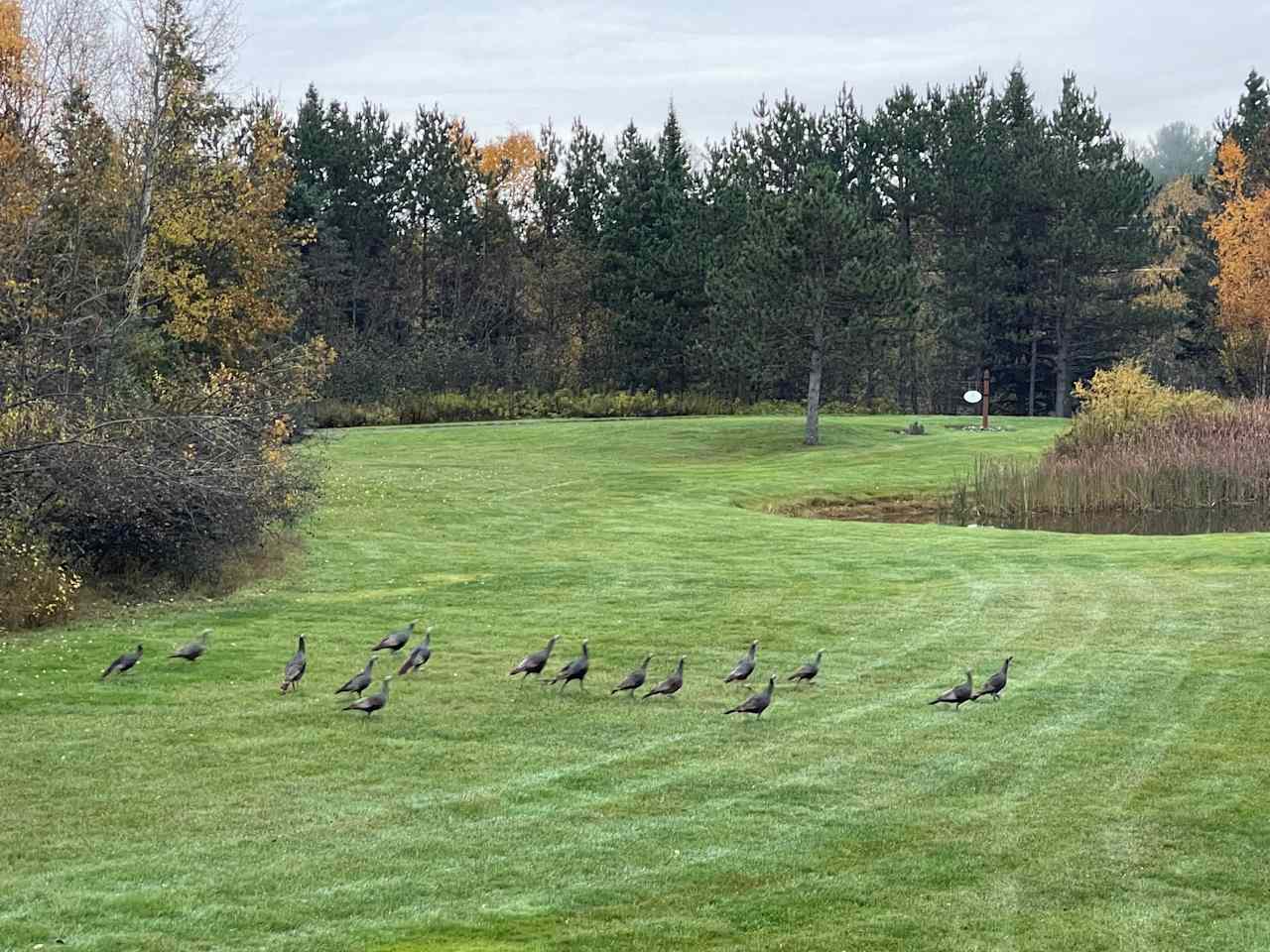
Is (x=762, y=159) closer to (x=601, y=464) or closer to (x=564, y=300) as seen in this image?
(x=564, y=300)

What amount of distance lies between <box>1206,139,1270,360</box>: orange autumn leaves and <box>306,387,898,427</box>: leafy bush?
13831 millimetres

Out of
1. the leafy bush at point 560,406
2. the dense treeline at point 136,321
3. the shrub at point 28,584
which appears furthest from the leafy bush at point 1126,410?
the shrub at point 28,584

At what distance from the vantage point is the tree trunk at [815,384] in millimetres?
40688

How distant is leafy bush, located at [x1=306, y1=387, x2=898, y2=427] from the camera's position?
173 feet

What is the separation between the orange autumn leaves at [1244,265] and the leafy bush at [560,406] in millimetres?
13831

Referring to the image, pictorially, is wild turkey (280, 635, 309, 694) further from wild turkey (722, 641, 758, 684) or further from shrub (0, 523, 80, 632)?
shrub (0, 523, 80, 632)

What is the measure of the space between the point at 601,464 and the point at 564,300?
80.1 ft

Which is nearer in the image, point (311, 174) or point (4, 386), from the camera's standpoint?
point (4, 386)

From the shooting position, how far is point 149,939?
22.7ft

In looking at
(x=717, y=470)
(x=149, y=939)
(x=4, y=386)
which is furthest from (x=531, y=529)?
(x=149, y=939)

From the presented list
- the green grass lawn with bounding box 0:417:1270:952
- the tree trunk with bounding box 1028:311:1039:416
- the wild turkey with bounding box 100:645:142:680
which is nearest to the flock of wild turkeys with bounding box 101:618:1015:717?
the wild turkey with bounding box 100:645:142:680

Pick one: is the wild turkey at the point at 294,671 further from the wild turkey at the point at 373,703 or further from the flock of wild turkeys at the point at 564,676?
the wild turkey at the point at 373,703

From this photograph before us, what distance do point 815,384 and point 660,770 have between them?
3302cm

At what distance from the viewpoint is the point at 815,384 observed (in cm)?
4219
